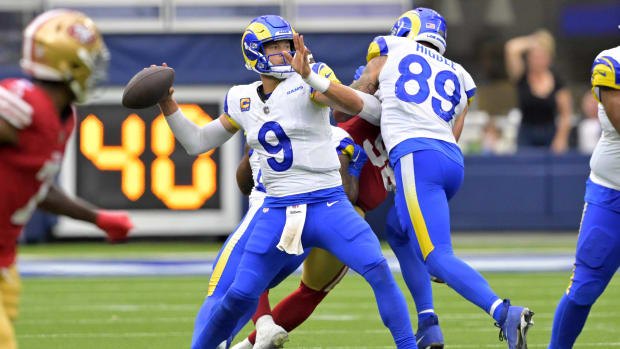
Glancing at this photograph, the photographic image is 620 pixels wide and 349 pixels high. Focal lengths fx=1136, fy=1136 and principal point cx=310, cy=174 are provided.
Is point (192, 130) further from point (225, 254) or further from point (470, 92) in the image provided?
point (470, 92)

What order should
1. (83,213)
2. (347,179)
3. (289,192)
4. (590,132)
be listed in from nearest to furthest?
(83,213), (289,192), (347,179), (590,132)

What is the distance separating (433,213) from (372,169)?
68cm

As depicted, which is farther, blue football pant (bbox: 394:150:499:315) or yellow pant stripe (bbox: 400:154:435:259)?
yellow pant stripe (bbox: 400:154:435:259)

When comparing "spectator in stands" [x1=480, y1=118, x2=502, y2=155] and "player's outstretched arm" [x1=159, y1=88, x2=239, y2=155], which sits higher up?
"player's outstretched arm" [x1=159, y1=88, x2=239, y2=155]

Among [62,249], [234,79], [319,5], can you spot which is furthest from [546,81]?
[62,249]

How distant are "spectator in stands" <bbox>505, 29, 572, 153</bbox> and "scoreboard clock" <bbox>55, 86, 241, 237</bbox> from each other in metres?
3.43

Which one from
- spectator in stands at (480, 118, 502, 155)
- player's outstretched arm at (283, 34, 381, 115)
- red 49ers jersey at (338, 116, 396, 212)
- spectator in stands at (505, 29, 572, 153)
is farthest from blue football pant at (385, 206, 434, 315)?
spectator in stands at (480, 118, 502, 155)

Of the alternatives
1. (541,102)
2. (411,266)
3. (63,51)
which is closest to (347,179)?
(411,266)

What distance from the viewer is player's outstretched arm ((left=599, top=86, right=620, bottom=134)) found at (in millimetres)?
5039

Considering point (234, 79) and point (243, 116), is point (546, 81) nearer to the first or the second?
point (234, 79)

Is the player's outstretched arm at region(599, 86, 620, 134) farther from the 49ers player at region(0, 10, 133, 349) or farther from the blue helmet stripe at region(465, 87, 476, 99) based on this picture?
the 49ers player at region(0, 10, 133, 349)

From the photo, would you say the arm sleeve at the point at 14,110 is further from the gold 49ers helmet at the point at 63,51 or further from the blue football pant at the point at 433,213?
the blue football pant at the point at 433,213

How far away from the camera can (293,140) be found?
519 cm

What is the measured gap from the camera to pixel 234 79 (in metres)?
12.3
